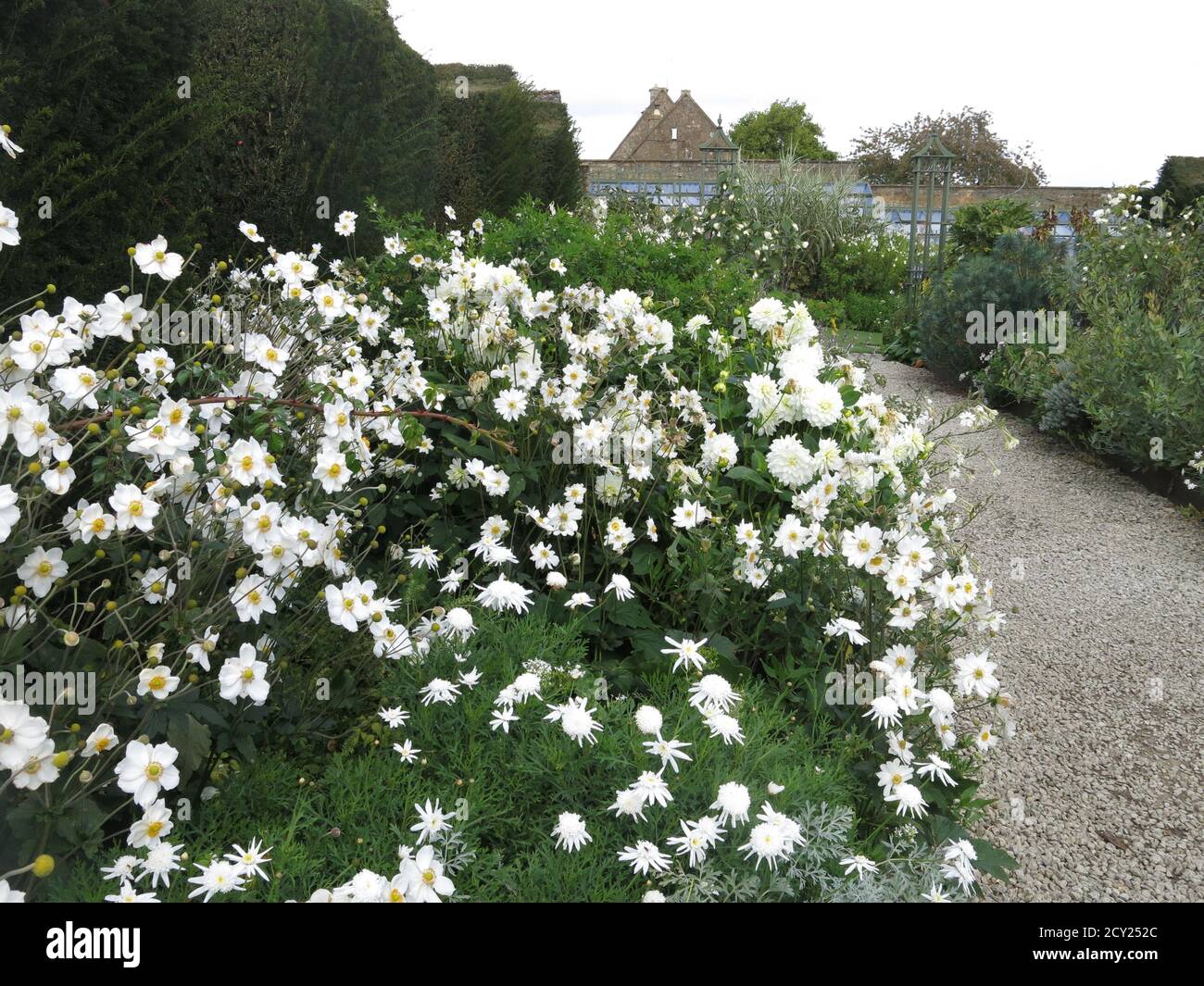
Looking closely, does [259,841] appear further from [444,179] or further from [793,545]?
[444,179]

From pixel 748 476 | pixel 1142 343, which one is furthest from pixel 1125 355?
pixel 748 476

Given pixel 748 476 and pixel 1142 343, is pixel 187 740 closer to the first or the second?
pixel 748 476

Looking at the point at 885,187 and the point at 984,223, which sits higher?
the point at 885,187

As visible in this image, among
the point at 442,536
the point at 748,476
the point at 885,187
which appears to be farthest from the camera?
the point at 885,187

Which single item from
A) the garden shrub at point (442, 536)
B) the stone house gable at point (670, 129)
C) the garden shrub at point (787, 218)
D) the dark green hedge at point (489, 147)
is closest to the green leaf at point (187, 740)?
the garden shrub at point (442, 536)

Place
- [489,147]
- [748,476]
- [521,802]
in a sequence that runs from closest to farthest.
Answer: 1. [521,802]
2. [748,476]
3. [489,147]

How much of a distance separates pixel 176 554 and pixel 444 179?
8.66m

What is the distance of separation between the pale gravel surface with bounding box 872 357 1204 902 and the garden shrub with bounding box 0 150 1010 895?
0.33 meters

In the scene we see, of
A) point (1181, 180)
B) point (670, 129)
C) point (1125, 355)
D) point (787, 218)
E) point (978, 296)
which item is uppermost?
point (670, 129)

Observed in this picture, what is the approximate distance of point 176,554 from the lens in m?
1.90

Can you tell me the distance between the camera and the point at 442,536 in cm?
311

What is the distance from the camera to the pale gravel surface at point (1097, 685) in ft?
10.1

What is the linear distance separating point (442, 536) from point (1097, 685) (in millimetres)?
2980

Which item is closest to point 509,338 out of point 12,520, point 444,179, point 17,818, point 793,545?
point 793,545
